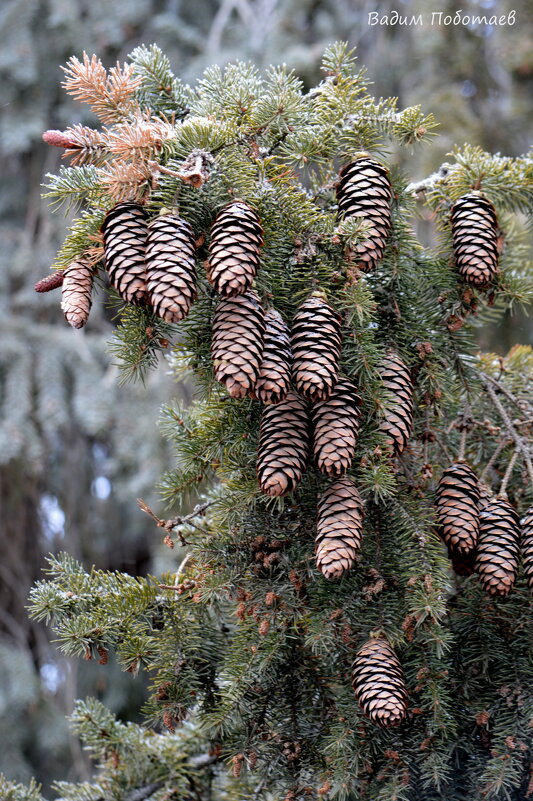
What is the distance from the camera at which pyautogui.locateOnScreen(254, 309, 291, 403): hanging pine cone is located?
0.70 metres

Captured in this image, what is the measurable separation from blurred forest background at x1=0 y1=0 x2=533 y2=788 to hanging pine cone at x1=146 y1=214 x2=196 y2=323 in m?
1.44

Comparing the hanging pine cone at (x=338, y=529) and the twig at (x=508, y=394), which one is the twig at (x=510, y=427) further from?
the hanging pine cone at (x=338, y=529)

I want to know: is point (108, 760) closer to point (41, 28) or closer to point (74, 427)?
point (74, 427)

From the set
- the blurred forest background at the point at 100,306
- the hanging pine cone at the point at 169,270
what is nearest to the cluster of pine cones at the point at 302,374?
the hanging pine cone at the point at 169,270

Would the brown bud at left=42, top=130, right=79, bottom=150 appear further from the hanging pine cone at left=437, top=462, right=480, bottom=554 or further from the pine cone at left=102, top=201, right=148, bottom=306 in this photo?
the hanging pine cone at left=437, top=462, right=480, bottom=554

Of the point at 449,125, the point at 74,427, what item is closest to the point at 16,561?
the point at 74,427

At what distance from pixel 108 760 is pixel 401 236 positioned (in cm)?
72

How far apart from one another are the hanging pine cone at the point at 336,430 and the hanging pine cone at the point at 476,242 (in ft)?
0.70

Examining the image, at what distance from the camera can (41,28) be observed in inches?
106

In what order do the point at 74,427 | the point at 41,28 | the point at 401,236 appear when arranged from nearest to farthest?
the point at 401,236 < the point at 41,28 < the point at 74,427

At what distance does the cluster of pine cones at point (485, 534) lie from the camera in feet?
2.49

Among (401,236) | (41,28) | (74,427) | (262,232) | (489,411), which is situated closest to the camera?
(262,232)

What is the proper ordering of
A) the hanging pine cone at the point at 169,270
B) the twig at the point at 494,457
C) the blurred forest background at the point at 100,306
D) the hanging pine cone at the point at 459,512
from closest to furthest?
the hanging pine cone at the point at 169,270
the hanging pine cone at the point at 459,512
the twig at the point at 494,457
the blurred forest background at the point at 100,306

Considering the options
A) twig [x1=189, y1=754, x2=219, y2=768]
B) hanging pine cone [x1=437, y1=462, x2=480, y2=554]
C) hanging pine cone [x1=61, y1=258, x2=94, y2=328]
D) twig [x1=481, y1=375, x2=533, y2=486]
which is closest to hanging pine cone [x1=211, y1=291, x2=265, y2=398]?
hanging pine cone [x1=61, y1=258, x2=94, y2=328]
